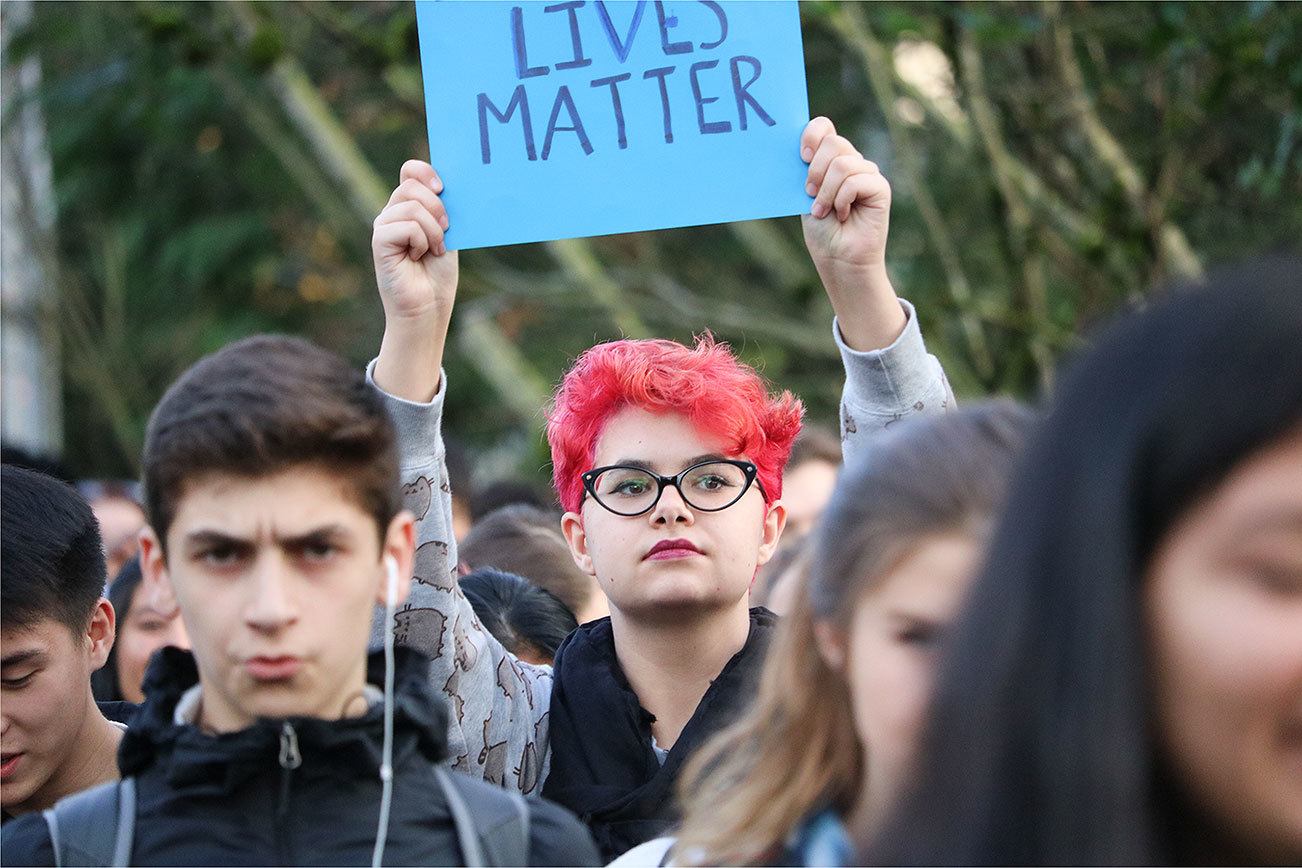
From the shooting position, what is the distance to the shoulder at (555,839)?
2.26 metres

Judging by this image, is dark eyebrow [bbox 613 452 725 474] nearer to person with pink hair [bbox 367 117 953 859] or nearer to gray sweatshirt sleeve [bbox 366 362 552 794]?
person with pink hair [bbox 367 117 953 859]

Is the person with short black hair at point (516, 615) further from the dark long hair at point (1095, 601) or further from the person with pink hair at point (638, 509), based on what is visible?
the dark long hair at point (1095, 601)

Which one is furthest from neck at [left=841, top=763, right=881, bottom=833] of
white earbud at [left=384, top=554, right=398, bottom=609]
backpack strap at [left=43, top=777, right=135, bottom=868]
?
backpack strap at [left=43, top=777, right=135, bottom=868]

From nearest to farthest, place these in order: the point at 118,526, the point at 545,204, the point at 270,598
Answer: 1. the point at 270,598
2. the point at 545,204
3. the point at 118,526

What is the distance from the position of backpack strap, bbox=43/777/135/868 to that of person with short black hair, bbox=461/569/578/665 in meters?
1.62

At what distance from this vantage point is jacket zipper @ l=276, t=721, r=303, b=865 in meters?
2.15

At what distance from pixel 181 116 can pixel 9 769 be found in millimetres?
8996

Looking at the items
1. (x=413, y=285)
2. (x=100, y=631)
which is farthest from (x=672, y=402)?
(x=100, y=631)

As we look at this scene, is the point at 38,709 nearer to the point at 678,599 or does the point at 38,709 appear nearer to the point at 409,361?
the point at 409,361

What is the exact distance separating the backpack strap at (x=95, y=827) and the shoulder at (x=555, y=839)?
0.50 m

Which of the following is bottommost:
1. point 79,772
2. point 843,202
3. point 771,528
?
point 79,772

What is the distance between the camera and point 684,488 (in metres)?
3.16

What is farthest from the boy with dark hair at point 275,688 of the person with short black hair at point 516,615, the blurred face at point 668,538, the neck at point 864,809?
the person with short black hair at point 516,615

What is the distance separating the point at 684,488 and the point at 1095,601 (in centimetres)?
167
